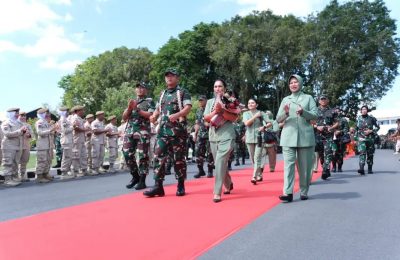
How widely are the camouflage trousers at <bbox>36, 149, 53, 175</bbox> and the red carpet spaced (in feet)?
15.1

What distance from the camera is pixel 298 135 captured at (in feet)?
22.8

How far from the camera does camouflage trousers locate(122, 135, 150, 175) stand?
858 cm

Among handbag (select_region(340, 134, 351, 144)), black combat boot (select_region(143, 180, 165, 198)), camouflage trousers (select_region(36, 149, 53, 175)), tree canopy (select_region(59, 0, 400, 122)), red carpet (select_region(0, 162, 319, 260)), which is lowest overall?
red carpet (select_region(0, 162, 319, 260))

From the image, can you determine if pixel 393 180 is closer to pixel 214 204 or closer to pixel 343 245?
pixel 214 204

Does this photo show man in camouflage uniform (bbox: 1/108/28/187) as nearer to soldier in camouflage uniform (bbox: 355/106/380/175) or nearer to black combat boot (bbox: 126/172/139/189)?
black combat boot (bbox: 126/172/139/189)

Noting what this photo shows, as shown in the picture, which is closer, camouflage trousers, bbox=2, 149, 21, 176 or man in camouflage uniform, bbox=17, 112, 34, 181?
camouflage trousers, bbox=2, 149, 21, 176

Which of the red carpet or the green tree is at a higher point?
the green tree

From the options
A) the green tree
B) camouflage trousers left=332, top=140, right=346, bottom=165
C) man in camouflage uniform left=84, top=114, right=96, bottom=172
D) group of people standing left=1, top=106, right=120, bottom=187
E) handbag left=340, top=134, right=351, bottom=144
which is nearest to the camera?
group of people standing left=1, top=106, right=120, bottom=187

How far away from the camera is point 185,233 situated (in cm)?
479

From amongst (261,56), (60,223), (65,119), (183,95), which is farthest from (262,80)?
(60,223)

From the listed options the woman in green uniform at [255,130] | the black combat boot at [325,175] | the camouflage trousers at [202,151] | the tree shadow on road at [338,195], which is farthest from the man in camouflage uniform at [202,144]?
the tree shadow on road at [338,195]

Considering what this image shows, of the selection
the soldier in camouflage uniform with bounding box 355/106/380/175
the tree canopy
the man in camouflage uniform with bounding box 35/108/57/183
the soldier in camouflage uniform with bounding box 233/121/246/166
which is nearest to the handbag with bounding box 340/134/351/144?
the soldier in camouflage uniform with bounding box 355/106/380/175

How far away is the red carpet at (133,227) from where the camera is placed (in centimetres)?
418

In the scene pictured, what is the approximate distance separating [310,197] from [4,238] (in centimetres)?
485
